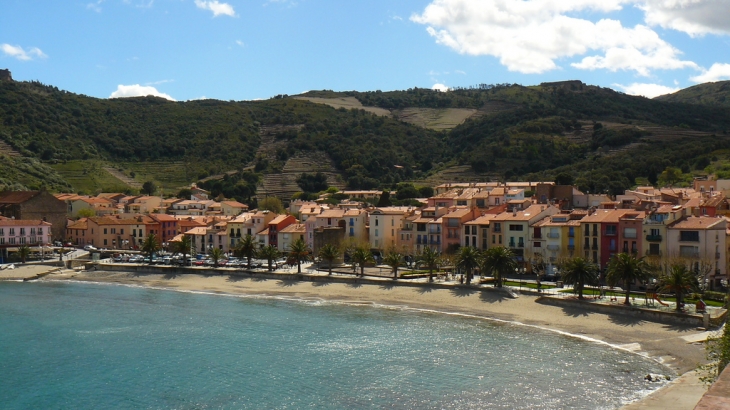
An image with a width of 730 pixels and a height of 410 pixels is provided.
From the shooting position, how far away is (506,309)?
153 ft

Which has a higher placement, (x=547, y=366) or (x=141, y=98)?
(x=141, y=98)

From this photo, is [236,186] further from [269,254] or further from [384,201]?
[269,254]

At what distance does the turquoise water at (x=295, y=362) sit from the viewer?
29.8 meters

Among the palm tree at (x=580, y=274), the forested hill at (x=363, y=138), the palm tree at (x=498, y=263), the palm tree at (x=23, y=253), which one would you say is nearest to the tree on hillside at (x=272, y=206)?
the forested hill at (x=363, y=138)

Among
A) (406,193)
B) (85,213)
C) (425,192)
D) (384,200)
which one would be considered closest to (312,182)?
(406,193)

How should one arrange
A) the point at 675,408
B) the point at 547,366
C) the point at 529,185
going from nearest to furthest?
the point at 675,408 < the point at 547,366 < the point at 529,185

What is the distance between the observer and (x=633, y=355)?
35406mm

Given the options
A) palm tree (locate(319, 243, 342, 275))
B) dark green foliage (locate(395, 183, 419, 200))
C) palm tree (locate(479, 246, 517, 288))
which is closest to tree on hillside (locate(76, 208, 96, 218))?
dark green foliage (locate(395, 183, 419, 200))

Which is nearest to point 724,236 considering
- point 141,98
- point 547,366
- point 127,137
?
point 547,366

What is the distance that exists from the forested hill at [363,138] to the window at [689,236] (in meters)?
40.1

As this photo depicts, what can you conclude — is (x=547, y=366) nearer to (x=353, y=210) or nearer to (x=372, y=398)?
(x=372, y=398)

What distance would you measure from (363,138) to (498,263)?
10718 cm

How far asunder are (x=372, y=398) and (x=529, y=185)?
63.8 metres

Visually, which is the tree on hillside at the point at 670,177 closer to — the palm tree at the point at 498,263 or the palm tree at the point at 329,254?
the palm tree at the point at 498,263
